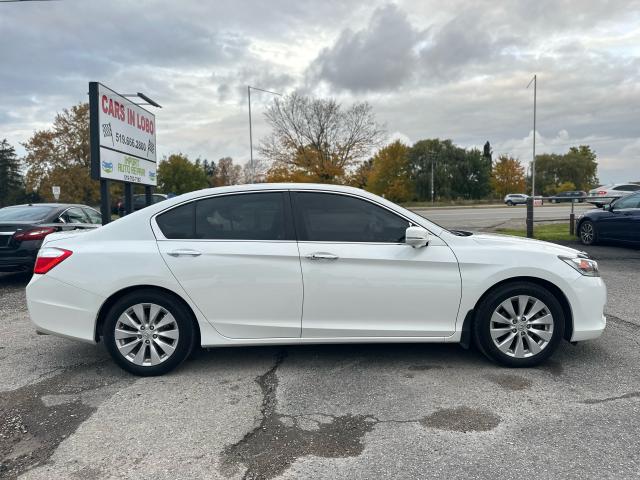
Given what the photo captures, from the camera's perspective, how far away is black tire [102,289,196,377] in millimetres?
4020

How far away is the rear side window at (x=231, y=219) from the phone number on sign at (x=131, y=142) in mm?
6800

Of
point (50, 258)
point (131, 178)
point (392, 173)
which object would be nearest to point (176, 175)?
point (392, 173)

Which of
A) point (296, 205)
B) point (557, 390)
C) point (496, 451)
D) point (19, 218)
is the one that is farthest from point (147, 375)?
point (19, 218)

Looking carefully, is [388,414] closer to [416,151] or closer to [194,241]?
[194,241]

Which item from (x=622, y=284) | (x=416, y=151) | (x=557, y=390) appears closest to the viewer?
(x=557, y=390)

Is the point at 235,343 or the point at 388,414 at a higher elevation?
the point at 235,343

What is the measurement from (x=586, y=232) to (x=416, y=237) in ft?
32.0

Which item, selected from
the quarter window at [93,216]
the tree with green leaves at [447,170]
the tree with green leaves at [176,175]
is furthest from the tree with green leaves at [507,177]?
the quarter window at [93,216]

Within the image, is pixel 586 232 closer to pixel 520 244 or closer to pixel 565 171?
pixel 520 244

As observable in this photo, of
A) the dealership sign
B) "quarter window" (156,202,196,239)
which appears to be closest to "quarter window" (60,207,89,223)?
the dealership sign

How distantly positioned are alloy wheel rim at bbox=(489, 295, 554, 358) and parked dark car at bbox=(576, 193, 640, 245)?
27.5 feet

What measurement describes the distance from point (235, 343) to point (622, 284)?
644cm

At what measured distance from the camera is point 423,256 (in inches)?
159

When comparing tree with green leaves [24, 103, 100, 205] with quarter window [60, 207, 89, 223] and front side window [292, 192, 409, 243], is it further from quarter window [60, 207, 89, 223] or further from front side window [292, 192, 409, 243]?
front side window [292, 192, 409, 243]
